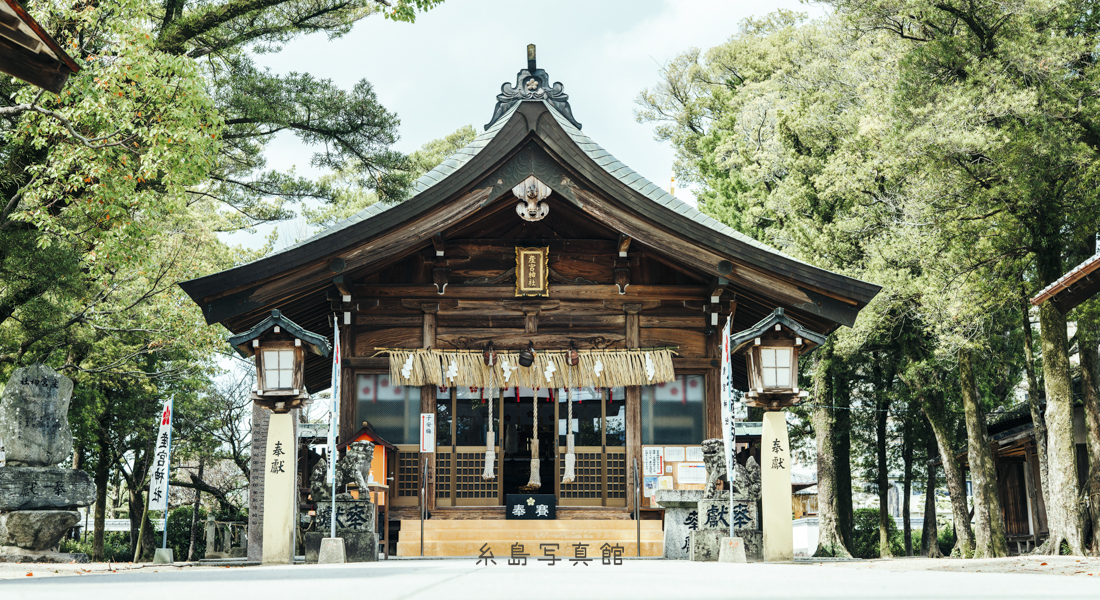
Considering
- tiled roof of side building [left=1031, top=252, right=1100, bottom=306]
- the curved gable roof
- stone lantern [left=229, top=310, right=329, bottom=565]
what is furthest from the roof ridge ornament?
tiled roof of side building [left=1031, top=252, right=1100, bottom=306]

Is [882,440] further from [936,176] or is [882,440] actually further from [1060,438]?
[936,176]

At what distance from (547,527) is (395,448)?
255cm

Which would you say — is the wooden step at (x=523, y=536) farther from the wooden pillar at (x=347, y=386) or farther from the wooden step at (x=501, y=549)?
the wooden pillar at (x=347, y=386)

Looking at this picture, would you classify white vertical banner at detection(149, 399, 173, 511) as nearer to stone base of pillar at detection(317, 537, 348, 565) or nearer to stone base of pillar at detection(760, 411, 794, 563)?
stone base of pillar at detection(317, 537, 348, 565)

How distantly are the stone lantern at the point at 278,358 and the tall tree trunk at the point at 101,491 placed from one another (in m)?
18.9

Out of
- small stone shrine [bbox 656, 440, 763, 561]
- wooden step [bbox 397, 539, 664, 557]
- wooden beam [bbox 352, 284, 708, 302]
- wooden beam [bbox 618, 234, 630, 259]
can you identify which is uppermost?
wooden beam [bbox 618, 234, 630, 259]

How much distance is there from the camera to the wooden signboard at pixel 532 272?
530 inches

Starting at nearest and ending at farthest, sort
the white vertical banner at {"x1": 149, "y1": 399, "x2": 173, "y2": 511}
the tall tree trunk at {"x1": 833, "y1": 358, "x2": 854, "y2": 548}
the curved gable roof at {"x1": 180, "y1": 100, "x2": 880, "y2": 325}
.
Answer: the curved gable roof at {"x1": 180, "y1": 100, "x2": 880, "y2": 325}, the white vertical banner at {"x1": 149, "y1": 399, "x2": 173, "y2": 511}, the tall tree trunk at {"x1": 833, "y1": 358, "x2": 854, "y2": 548}

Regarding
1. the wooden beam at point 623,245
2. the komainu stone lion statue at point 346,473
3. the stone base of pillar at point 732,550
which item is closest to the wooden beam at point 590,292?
the wooden beam at point 623,245

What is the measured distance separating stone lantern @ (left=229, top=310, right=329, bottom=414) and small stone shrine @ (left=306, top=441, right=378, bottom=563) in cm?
90

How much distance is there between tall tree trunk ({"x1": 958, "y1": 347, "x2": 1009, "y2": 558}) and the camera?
61.5 ft

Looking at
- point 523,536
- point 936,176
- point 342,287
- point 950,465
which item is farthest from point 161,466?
point 950,465

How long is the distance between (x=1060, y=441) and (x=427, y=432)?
33.1 ft

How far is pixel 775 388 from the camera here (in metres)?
9.88
